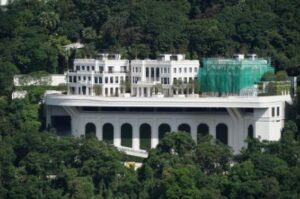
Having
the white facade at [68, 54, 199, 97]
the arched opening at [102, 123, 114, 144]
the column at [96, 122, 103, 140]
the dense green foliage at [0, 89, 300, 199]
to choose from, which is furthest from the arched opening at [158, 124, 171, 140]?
the dense green foliage at [0, 89, 300, 199]

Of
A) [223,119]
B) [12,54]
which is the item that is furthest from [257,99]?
[12,54]

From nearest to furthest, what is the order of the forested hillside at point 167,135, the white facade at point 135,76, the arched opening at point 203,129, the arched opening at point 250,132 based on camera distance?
the forested hillside at point 167,135, the arched opening at point 250,132, the arched opening at point 203,129, the white facade at point 135,76

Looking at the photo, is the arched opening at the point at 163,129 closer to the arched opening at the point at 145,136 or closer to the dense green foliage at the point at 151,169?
the arched opening at the point at 145,136

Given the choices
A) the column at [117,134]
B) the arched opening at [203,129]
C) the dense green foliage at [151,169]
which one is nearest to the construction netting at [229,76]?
the arched opening at [203,129]

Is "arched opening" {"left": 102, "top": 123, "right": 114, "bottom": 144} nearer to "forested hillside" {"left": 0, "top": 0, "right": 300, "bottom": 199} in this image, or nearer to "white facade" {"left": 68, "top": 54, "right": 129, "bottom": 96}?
"white facade" {"left": 68, "top": 54, "right": 129, "bottom": 96}

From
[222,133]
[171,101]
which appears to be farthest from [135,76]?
[222,133]

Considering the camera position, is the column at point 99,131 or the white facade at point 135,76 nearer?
the column at point 99,131

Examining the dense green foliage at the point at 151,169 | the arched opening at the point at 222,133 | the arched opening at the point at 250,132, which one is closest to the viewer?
the dense green foliage at the point at 151,169
